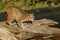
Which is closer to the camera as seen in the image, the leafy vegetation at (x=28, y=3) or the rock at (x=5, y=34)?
the rock at (x=5, y=34)

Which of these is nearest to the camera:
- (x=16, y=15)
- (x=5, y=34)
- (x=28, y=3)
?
(x=5, y=34)

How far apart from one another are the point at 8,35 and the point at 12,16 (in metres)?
2.57

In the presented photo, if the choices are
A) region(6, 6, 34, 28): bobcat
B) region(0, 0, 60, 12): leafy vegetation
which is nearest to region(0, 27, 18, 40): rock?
region(6, 6, 34, 28): bobcat

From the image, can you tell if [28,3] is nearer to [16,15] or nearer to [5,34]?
[16,15]

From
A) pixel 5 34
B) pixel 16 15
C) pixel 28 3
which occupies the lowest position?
pixel 5 34

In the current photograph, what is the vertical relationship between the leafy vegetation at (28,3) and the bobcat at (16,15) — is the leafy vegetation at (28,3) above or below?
above

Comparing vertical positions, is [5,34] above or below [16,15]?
below

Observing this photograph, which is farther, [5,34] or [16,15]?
[16,15]

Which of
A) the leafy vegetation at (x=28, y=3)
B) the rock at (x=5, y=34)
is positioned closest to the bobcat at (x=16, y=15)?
the rock at (x=5, y=34)

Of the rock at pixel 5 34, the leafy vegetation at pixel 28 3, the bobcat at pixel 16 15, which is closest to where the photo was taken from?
the rock at pixel 5 34

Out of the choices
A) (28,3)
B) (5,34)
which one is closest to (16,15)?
(5,34)

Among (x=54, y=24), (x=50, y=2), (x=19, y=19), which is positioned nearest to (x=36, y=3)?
(x=50, y=2)

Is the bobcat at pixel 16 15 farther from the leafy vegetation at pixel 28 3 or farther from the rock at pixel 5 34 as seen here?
the leafy vegetation at pixel 28 3

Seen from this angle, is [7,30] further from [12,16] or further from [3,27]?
[12,16]
